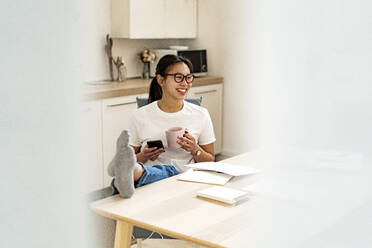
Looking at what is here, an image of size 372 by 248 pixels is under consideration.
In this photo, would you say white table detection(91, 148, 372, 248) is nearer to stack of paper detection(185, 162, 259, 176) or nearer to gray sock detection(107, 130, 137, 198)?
gray sock detection(107, 130, 137, 198)

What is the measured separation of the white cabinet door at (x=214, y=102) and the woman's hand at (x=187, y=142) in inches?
48.3

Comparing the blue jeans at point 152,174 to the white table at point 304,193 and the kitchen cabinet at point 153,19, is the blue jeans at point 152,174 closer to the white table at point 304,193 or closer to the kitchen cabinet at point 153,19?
the white table at point 304,193

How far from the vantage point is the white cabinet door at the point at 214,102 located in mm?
2693

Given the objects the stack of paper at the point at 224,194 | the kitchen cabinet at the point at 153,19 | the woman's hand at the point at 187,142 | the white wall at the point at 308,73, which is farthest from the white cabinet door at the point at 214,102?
the white wall at the point at 308,73

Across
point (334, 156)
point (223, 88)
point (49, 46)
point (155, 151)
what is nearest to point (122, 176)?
point (155, 151)

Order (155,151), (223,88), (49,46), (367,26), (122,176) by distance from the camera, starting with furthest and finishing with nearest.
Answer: (223,88) → (155,151) → (122,176) → (49,46) → (367,26)

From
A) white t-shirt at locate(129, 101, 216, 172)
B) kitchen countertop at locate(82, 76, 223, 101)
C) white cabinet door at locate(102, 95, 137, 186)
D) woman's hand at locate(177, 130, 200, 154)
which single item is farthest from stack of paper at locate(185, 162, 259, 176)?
white cabinet door at locate(102, 95, 137, 186)

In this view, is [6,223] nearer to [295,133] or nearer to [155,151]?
[295,133]

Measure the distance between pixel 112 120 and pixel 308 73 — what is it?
1.98 metres

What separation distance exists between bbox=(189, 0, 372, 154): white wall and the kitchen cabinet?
2.31 meters

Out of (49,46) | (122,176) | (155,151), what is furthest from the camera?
(155,151)

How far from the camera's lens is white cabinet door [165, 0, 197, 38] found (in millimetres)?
2792

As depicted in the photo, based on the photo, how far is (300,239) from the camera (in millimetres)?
342

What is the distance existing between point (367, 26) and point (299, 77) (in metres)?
0.05
